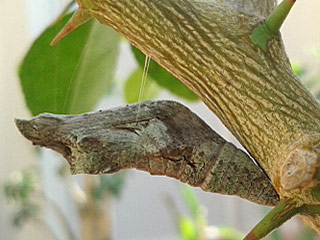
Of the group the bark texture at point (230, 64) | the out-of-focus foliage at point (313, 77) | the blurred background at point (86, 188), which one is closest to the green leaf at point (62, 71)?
the bark texture at point (230, 64)

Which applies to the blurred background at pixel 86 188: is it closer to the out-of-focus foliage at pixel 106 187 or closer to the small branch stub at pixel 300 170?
the out-of-focus foliage at pixel 106 187

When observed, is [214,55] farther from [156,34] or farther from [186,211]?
[186,211]

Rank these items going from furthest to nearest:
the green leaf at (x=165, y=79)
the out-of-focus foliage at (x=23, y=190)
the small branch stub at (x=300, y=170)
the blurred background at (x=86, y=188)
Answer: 1. the blurred background at (x=86, y=188)
2. the out-of-focus foliage at (x=23, y=190)
3. the green leaf at (x=165, y=79)
4. the small branch stub at (x=300, y=170)

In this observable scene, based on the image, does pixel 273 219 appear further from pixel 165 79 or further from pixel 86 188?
pixel 86 188

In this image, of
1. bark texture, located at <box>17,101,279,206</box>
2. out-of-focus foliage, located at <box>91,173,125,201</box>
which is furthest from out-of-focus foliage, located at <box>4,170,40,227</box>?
bark texture, located at <box>17,101,279,206</box>

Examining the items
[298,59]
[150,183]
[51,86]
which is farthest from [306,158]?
[150,183]

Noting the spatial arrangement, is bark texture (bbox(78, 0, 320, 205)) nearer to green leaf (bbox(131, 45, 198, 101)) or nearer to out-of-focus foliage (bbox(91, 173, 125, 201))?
green leaf (bbox(131, 45, 198, 101))
